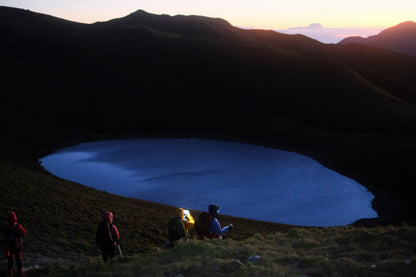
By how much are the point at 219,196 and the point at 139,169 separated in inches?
823

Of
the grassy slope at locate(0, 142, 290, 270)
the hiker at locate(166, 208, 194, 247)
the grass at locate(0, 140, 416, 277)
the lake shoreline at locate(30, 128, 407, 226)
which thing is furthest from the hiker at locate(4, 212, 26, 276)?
the lake shoreline at locate(30, 128, 407, 226)

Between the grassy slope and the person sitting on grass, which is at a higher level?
the person sitting on grass

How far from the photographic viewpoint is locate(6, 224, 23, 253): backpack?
1380cm

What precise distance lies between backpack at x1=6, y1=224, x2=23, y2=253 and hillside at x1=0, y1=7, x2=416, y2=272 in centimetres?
2241

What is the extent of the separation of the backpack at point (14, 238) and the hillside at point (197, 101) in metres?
22.4

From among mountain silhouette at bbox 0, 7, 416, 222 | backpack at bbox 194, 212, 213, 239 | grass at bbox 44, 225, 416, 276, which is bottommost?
grass at bbox 44, 225, 416, 276

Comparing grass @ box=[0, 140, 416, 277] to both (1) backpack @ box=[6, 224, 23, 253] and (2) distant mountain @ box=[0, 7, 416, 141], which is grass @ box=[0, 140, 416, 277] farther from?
(2) distant mountain @ box=[0, 7, 416, 141]

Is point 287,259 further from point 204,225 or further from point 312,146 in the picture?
point 312,146

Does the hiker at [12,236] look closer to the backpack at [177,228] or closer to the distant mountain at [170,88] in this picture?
the backpack at [177,228]

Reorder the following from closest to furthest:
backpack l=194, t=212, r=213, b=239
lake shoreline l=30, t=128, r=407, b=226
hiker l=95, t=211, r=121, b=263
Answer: hiker l=95, t=211, r=121, b=263 → backpack l=194, t=212, r=213, b=239 → lake shoreline l=30, t=128, r=407, b=226

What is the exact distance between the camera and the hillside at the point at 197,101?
240 feet

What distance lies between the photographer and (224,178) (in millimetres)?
68312

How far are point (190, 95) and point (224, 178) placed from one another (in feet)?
179

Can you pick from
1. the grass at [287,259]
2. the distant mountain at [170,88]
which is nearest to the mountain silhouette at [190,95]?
the distant mountain at [170,88]
